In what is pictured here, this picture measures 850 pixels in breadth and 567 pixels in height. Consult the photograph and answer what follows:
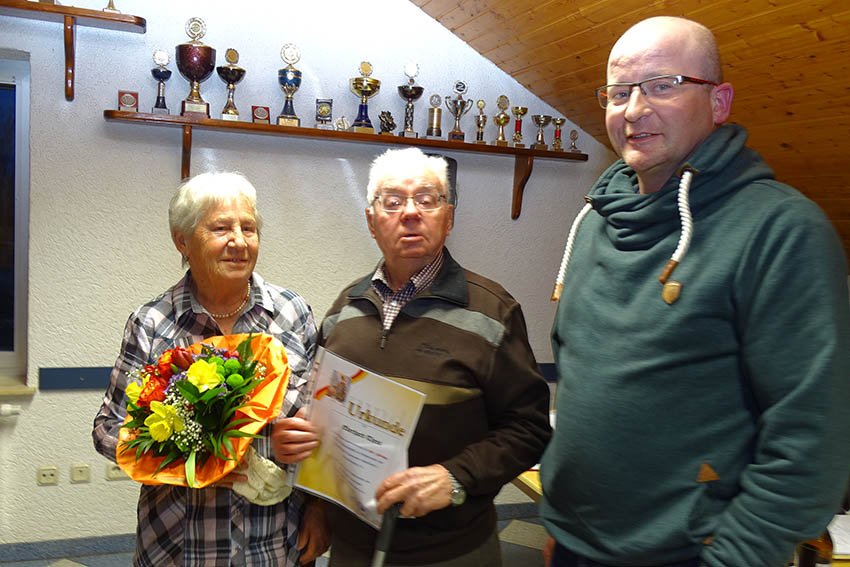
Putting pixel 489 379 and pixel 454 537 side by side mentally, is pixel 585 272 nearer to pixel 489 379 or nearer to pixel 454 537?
pixel 489 379

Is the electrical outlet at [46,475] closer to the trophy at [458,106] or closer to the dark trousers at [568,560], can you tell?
the trophy at [458,106]

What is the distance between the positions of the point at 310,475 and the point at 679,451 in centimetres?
78

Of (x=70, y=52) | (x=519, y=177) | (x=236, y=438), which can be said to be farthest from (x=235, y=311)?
(x=519, y=177)

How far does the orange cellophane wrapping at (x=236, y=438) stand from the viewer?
1468 millimetres

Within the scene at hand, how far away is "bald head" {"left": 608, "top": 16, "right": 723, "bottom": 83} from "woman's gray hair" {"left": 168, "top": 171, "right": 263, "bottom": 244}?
1028mm

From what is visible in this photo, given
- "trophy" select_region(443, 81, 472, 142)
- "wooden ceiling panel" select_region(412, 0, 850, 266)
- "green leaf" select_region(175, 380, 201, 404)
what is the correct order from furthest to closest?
"trophy" select_region(443, 81, 472, 142) → "wooden ceiling panel" select_region(412, 0, 850, 266) → "green leaf" select_region(175, 380, 201, 404)

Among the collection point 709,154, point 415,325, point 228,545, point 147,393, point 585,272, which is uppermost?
point 709,154

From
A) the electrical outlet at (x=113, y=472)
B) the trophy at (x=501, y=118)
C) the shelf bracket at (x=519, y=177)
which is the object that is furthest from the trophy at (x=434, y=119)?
the electrical outlet at (x=113, y=472)

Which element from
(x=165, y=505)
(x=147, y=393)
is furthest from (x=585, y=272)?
(x=165, y=505)

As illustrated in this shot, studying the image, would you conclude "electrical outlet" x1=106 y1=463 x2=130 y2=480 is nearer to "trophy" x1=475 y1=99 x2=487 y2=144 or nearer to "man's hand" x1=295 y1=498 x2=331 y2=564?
"man's hand" x1=295 y1=498 x2=331 y2=564

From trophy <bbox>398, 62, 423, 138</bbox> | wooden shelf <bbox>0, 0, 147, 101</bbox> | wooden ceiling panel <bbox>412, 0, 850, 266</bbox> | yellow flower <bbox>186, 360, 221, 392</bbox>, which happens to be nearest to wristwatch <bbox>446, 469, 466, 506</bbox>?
yellow flower <bbox>186, 360, 221, 392</bbox>

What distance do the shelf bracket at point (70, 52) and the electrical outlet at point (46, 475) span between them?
1.65m

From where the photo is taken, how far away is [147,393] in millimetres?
1486

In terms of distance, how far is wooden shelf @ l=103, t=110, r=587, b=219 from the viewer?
308 centimetres
